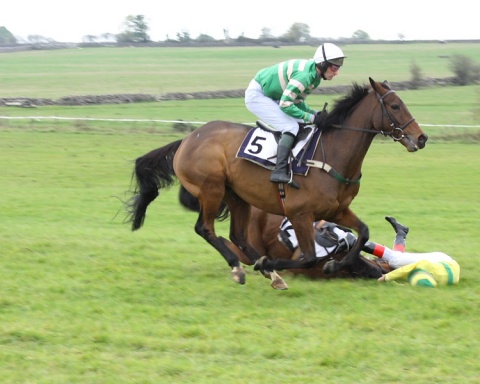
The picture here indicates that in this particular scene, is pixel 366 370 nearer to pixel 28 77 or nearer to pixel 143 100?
pixel 143 100

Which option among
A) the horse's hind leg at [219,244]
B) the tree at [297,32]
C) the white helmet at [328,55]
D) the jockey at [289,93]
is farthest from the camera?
the tree at [297,32]

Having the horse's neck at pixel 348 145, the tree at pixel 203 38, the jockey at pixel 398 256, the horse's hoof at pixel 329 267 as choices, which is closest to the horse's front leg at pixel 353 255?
the horse's hoof at pixel 329 267

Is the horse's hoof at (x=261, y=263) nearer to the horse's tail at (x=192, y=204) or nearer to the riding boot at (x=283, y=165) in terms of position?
the riding boot at (x=283, y=165)

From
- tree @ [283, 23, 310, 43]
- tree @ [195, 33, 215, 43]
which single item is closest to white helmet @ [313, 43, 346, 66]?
tree @ [283, 23, 310, 43]

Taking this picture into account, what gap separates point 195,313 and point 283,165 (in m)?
1.83

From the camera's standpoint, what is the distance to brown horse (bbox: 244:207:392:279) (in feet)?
27.1

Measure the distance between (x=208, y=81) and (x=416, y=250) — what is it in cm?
4387

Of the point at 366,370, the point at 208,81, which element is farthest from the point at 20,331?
the point at 208,81

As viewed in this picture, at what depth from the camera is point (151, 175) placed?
30.6 feet

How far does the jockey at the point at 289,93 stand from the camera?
7.88m

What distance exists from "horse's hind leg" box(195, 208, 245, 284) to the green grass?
0.16 meters

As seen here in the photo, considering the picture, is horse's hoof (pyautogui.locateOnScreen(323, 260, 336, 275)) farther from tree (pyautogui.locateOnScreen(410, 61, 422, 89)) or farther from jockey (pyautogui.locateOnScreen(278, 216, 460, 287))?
tree (pyautogui.locateOnScreen(410, 61, 422, 89))

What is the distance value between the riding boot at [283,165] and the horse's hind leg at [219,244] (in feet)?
2.87

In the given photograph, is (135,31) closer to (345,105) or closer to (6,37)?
(6,37)
